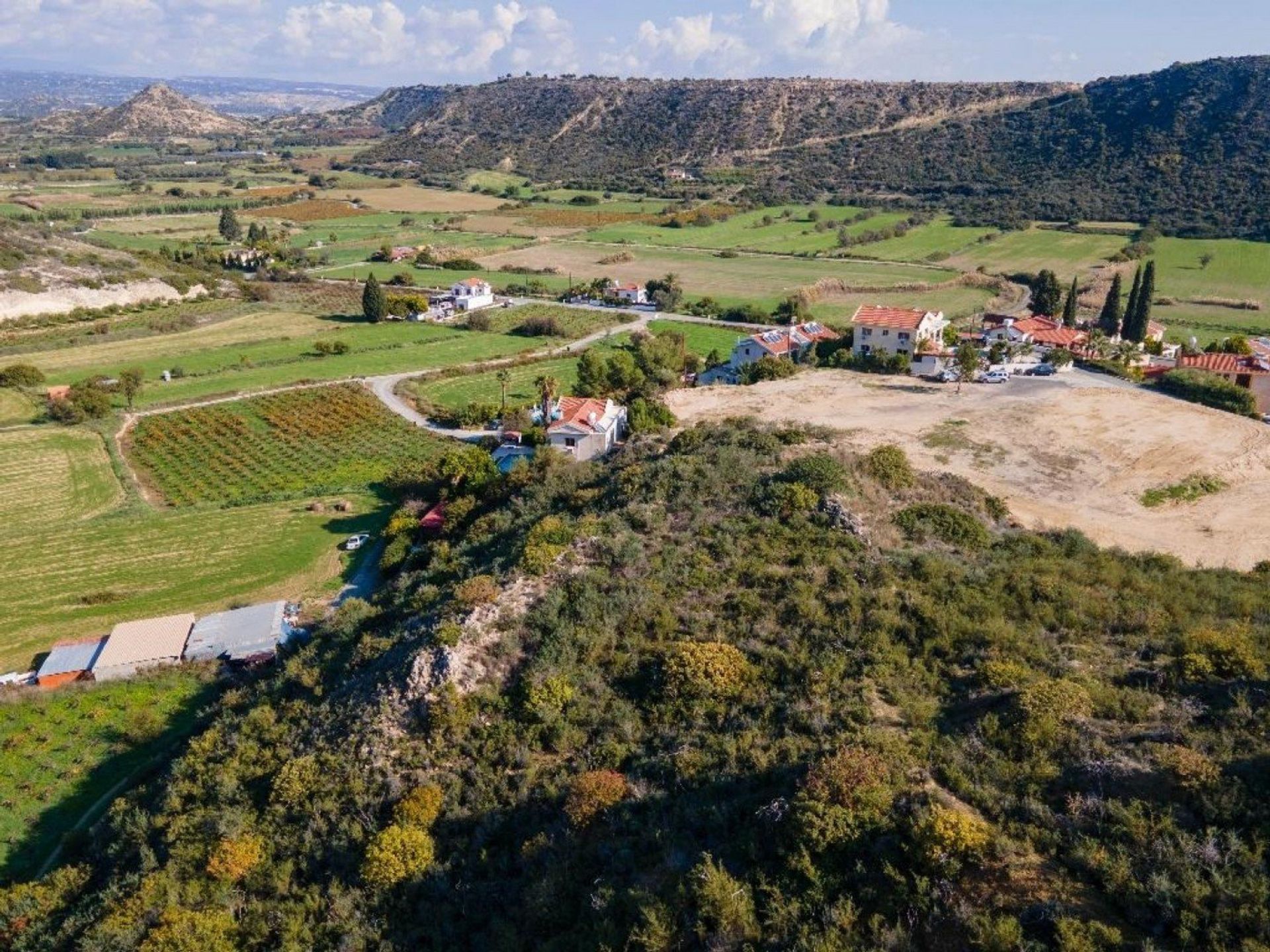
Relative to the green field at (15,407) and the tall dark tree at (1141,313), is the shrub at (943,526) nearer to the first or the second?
the tall dark tree at (1141,313)

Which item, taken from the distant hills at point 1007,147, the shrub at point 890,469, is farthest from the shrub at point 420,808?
the distant hills at point 1007,147

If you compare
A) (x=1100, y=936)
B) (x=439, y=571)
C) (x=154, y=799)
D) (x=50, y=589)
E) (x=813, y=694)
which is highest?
(x=1100, y=936)

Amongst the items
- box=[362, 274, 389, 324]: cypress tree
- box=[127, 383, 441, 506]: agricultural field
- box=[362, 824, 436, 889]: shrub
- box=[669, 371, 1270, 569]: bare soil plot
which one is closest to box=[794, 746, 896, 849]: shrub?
box=[362, 824, 436, 889]: shrub

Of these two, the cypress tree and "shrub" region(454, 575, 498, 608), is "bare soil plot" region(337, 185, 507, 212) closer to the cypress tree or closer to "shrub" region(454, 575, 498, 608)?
the cypress tree

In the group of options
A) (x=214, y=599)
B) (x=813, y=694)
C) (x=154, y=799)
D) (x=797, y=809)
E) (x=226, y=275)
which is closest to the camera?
(x=797, y=809)

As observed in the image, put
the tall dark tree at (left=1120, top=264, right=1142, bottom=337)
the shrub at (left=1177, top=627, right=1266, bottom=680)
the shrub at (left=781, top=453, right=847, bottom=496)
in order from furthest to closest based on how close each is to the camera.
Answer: the tall dark tree at (left=1120, top=264, right=1142, bottom=337)
the shrub at (left=781, top=453, right=847, bottom=496)
the shrub at (left=1177, top=627, right=1266, bottom=680)

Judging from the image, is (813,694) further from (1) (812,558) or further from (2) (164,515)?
(2) (164,515)

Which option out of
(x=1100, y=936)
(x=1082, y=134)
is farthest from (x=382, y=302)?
(x=1082, y=134)
